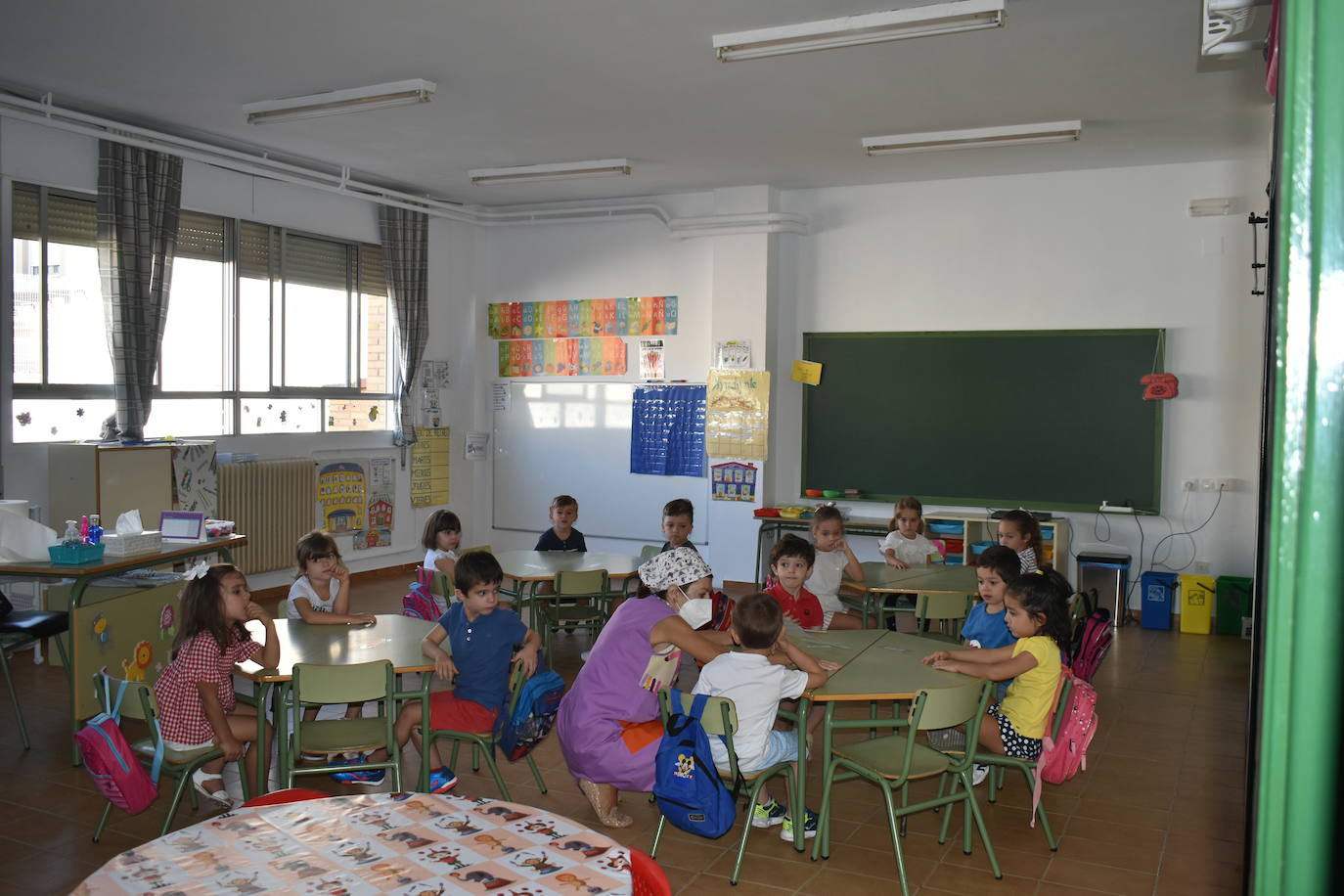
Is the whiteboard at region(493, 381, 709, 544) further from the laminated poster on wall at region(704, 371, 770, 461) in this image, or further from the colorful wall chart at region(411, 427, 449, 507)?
the colorful wall chart at region(411, 427, 449, 507)

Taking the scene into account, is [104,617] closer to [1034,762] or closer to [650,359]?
[1034,762]

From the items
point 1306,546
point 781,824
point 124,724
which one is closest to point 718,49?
point 781,824

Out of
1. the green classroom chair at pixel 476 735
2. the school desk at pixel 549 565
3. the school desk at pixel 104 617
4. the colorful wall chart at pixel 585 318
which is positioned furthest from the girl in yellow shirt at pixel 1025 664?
the colorful wall chart at pixel 585 318

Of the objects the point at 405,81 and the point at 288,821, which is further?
the point at 405,81

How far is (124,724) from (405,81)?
3.89m

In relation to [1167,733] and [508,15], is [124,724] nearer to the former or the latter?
[508,15]

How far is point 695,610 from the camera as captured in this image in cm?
392

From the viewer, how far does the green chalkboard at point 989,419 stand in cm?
791

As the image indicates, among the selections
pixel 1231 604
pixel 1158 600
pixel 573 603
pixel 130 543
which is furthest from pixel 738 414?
pixel 130 543

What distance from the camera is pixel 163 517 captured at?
222 inches

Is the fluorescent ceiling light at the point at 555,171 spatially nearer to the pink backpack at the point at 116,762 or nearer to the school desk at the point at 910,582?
the school desk at the point at 910,582

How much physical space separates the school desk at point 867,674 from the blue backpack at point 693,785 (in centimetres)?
44

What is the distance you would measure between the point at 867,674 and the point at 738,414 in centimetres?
536

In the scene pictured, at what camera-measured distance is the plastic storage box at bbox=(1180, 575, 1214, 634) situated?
297 inches
